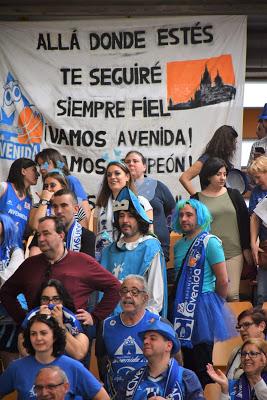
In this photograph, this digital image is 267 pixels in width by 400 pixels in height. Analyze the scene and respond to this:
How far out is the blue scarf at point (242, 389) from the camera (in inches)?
304

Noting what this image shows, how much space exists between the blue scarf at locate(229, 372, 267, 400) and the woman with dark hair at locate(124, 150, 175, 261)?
2511 mm

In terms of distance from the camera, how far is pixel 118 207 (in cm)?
885

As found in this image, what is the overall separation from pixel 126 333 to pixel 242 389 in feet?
2.69

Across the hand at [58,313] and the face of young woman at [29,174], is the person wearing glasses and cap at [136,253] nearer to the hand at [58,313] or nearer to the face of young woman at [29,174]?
the hand at [58,313]

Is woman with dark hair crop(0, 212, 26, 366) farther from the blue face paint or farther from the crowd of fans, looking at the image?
the blue face paint

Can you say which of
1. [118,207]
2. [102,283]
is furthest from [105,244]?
[102,283]

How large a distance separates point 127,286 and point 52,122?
5.41m

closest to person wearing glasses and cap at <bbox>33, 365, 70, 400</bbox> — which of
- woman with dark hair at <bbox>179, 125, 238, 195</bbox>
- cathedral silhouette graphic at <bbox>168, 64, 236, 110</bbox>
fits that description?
woman with dark hair at <bbox>179, 125, 238, 195</bbox>

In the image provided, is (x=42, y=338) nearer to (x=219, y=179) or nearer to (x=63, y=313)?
(x=63, y=313)

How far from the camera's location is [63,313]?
25.1 ft

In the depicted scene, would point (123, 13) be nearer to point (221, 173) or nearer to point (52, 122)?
point (52, 122)

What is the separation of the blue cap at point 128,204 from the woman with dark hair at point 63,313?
3.83 ft

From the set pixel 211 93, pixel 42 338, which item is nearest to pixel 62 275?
pixel 42 338

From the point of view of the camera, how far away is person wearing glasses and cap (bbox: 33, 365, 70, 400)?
6.75m
